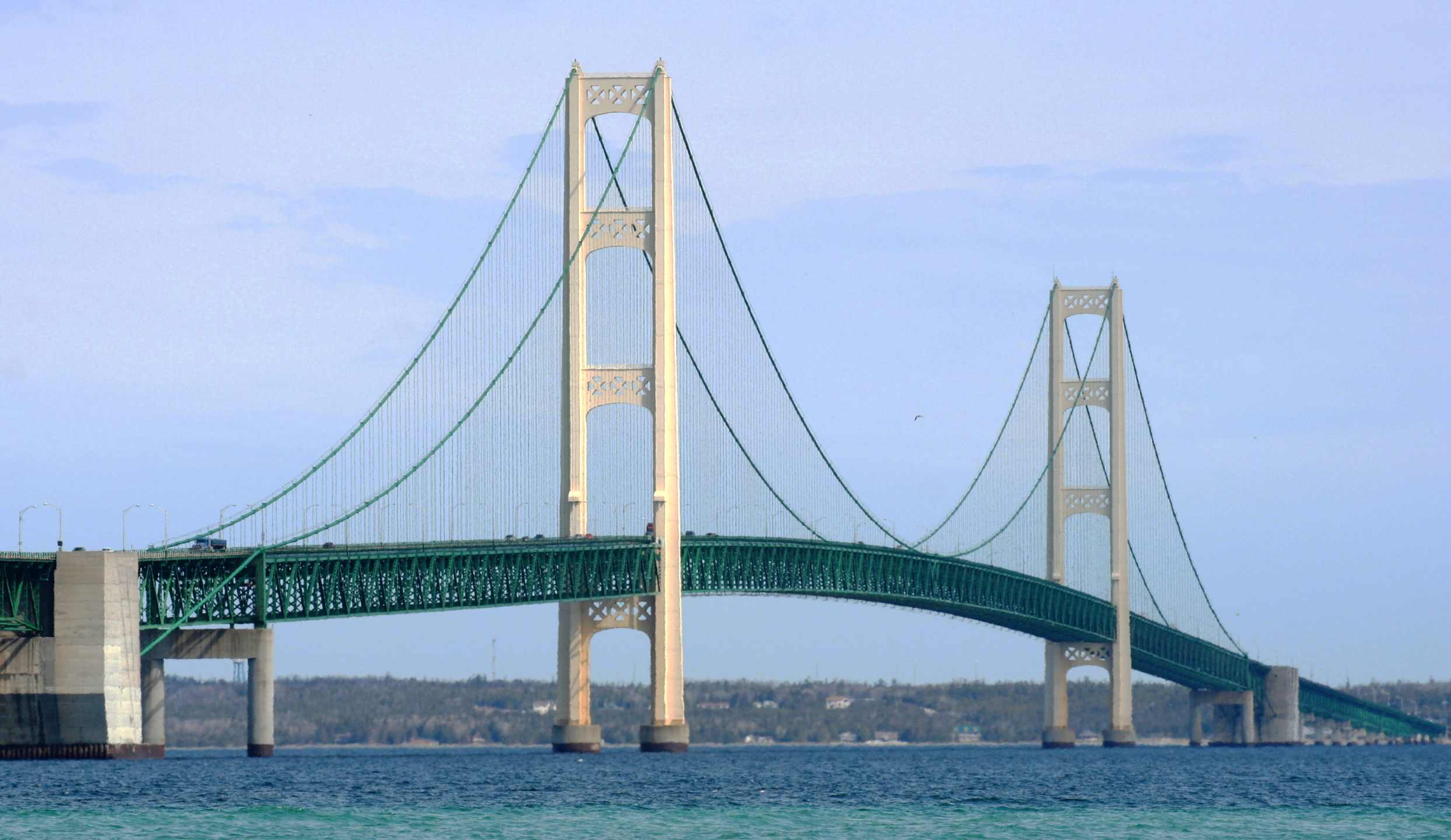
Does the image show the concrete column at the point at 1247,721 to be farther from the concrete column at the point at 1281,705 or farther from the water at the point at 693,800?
the water at the point at 693,800

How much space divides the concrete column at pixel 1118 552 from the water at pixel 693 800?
28.1 meters

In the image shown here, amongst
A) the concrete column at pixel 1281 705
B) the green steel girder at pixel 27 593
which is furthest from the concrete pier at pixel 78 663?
the concrete column at pixel 1281 705

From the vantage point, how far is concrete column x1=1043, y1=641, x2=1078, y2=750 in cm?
10912

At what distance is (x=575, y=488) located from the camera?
242 feet

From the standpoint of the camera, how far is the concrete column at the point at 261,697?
2653 inches

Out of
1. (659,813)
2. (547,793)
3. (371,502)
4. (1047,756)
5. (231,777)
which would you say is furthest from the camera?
(1047,756)

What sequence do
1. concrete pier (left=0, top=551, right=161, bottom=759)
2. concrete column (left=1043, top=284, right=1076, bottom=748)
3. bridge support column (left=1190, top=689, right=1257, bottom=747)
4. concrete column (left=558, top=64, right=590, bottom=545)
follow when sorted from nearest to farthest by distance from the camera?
concrete pier (left=0, top=551, right=161, bottom=759)
concrete column (left=558, top=64, right=590, bottom=545)
concrete column (left=1043, top=284, right=1076, bottom=748)
bridge support column (left=1190, top=689, right=1257, bottom=747)

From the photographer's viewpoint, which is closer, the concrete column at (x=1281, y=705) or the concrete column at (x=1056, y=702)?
the concrete column at (x=1056, y=702)

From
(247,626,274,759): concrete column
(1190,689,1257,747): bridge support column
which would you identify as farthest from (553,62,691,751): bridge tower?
(1190,689,1257,747): bridge support column

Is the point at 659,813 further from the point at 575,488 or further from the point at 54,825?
the point at 575,488

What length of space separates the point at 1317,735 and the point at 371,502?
87952 millimetres

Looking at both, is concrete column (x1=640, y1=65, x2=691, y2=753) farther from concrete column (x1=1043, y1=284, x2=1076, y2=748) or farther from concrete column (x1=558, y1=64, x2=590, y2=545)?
concrete column (x1=1043, y1=284, x2=1076, y2=748)

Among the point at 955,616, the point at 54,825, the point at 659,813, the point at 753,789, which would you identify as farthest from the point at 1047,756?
the point at 54,825

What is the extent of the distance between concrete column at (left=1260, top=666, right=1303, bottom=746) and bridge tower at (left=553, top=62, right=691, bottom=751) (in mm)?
57312
